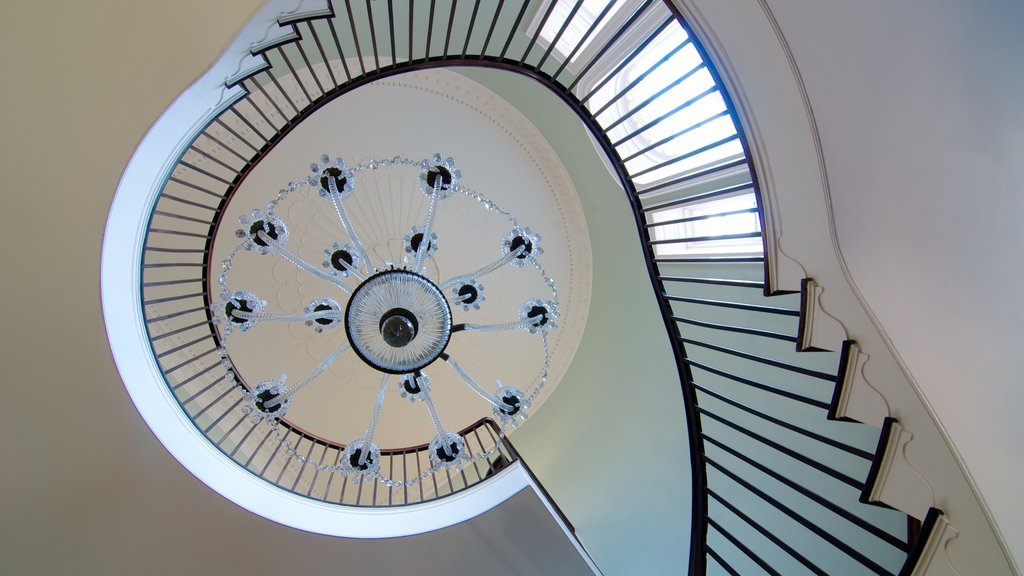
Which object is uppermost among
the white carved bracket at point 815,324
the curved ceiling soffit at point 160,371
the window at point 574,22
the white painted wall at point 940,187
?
the window at point 574,22

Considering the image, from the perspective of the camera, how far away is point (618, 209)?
507 centimetres

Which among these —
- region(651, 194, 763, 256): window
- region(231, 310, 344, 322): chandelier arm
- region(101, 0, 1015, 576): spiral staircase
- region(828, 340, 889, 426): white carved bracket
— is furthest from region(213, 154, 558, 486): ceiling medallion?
region(651, 194, 763, 256): window

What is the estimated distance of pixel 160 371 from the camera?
3.05m

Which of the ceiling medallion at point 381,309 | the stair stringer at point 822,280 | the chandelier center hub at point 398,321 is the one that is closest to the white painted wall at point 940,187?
the stair stringer at point 822,280

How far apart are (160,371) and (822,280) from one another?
3514 mm

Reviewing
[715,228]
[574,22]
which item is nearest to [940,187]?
[715,228]

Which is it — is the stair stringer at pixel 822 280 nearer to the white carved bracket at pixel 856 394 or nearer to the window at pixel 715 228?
the white carved bracket at pixel 856 394

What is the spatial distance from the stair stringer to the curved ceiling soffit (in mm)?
1960

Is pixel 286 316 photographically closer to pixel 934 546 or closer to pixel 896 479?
pixel 896 479

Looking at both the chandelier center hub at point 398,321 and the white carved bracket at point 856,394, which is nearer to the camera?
the white carved bracket at point 856,394

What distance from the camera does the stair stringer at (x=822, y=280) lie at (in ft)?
6.49

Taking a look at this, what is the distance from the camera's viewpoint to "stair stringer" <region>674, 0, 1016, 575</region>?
1.98 m

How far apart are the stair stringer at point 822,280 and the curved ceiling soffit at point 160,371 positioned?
196cm

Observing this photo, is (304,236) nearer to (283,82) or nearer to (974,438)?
(283,82)
